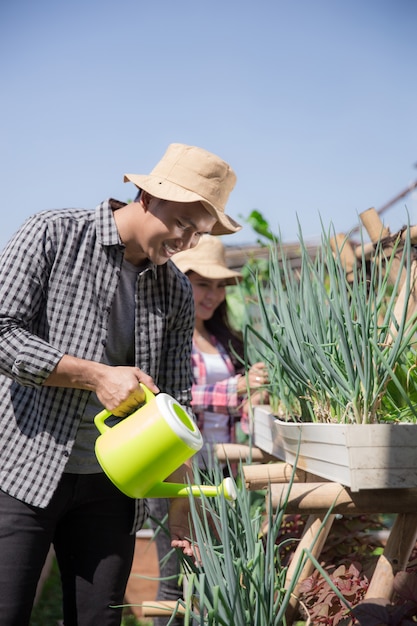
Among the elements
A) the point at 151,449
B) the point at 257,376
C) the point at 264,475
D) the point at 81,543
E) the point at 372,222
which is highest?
the point at 372,222

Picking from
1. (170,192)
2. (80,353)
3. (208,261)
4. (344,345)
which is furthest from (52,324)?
(208,261)

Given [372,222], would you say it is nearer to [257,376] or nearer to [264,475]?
[257,376]

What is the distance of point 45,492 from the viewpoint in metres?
1.49

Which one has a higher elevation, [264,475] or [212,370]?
[264,475]

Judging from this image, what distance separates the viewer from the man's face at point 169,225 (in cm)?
152

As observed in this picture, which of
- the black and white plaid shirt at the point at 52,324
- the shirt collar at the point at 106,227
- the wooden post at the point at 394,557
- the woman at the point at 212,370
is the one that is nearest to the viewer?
the wooden post at the point at 394,557

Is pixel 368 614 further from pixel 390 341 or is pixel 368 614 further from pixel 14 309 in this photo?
pixel 14 309

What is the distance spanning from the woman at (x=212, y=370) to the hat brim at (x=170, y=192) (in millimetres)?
843

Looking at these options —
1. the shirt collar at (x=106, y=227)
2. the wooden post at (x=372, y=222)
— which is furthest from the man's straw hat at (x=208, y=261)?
the shirt collar at (x=106, y=227)

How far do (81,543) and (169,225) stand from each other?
0.73m

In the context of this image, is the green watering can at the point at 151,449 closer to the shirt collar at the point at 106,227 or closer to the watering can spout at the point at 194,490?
the watering can spout at the point at 194,490

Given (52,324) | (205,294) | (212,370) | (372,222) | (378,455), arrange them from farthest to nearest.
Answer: (205,294)
(212,370)
(372,222)
(52,324)
(378,455)

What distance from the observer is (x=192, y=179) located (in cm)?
153

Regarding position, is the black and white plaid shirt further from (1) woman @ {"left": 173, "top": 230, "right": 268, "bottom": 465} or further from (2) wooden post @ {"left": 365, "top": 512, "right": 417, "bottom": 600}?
(1) woman @ {"left": 173, "top": 230, "right": 268, "bottom": 465}
